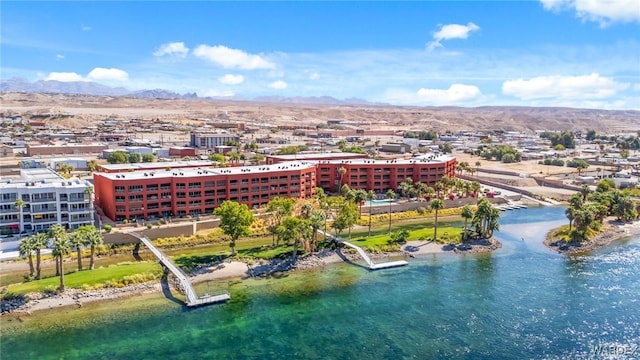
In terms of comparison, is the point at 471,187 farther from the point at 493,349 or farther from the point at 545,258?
the point at 493,349

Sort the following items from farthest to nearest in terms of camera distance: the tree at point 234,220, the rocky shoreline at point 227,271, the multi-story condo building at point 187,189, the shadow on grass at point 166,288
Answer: the multi-story condo building at point 187,189, the tree at point 234,220, the shadow on grass at point 166,288, the rocky shoreline at point 227,271

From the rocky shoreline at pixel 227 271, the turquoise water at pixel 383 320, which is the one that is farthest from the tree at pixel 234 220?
the turquoise water at pixel 383 320

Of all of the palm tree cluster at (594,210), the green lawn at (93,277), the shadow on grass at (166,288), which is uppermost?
the palm tree cluster at (594,210)

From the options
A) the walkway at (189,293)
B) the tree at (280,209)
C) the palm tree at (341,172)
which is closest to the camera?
the walkway at (189,293)

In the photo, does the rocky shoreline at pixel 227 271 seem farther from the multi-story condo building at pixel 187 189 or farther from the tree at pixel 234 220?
the multi-story condo building at pixel 187 189

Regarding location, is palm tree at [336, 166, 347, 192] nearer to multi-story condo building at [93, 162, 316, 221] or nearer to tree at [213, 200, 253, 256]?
multi-story condo building at [93, 162, 316, 221]

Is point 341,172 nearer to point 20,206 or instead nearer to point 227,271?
point 227,271

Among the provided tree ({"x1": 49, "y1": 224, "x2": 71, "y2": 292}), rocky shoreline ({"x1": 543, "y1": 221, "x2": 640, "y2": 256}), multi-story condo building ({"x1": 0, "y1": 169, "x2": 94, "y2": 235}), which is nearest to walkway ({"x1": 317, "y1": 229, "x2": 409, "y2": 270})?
rocky shoreline ({"x1": 543, "y1": 221, "x2": 640, "y2": 256})
